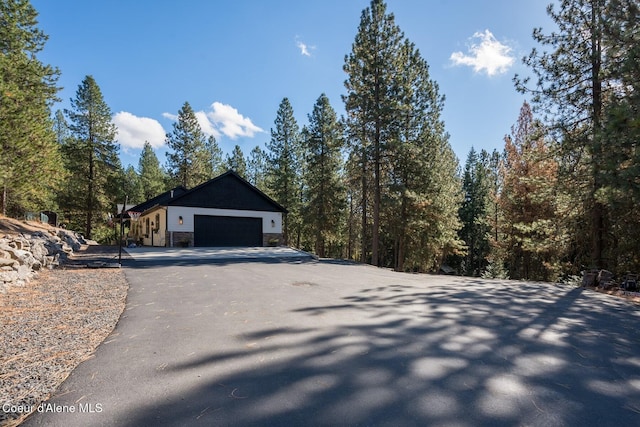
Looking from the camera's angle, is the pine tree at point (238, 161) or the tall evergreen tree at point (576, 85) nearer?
the tall evergreen tree at point (576, 85)

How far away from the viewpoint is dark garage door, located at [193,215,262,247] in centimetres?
1988

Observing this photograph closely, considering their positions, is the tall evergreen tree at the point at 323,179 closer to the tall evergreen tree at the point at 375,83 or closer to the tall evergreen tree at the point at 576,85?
the tall evergreen tree at the point at 375,83

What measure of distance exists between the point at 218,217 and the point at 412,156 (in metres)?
13.2

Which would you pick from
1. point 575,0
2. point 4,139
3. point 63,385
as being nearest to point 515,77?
point 575,0

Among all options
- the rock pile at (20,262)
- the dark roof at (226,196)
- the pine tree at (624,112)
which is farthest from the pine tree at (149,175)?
the pine tree at (624,112)

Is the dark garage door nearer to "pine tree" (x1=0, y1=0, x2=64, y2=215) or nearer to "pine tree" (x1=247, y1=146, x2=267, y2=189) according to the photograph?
"pine tree" (x1=0, y1=0, x2=64, y2=215)

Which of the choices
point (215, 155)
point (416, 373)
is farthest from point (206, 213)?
point (215, 155)

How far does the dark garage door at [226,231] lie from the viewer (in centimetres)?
1988

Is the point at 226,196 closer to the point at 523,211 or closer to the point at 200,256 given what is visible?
the point at 200,256

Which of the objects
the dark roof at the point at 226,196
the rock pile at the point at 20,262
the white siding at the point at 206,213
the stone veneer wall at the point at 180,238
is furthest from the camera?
the dark roof at the point at 226,196

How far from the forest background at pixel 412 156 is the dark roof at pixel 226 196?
483 cm

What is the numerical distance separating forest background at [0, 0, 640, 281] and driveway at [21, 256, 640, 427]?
4136mm

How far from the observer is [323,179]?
24.7 meters

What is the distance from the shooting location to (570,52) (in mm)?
10453
